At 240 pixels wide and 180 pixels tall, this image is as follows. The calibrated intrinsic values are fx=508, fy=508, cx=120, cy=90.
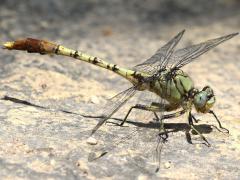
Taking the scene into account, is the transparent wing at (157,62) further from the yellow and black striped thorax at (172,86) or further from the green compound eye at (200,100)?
the green compound eye at (200,100)

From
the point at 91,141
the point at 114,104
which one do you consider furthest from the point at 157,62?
the point at 91,141

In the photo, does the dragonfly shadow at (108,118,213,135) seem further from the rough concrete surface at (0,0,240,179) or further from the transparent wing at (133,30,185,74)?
the transparent wing at (133,30,185,74)

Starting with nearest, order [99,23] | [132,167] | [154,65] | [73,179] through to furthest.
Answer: [73,179] < [132,167] < [154,65] < [99,23]

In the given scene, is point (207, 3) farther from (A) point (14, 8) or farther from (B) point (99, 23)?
(A) point (14, 8)

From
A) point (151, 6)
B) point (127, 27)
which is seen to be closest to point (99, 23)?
point (127, 27)

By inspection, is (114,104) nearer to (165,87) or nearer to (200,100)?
(165,87)

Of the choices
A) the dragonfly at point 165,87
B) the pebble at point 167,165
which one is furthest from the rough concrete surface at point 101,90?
the dragonfly at point 165,87

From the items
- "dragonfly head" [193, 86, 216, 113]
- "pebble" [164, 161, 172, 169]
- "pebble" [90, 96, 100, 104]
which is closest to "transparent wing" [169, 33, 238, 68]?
"dragonfly head" [193, 86, 216, 113]
